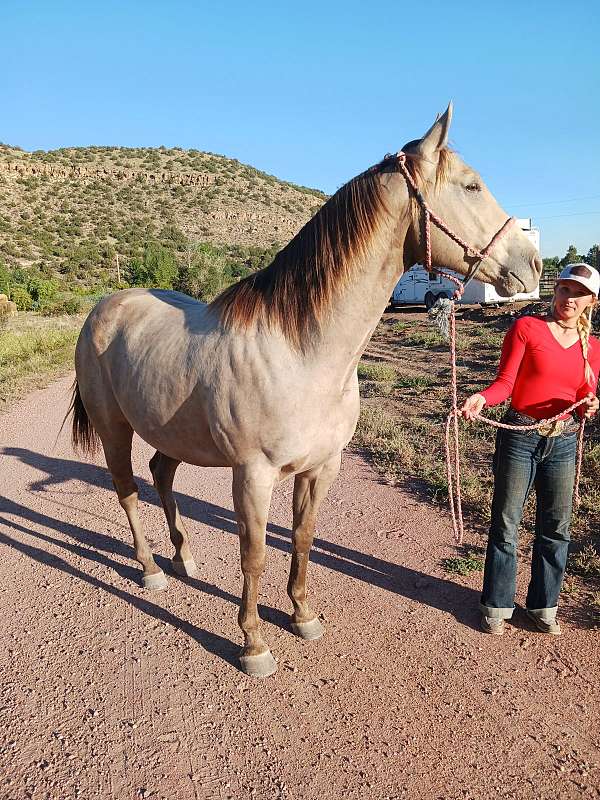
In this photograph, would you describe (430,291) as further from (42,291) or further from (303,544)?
(303,544)

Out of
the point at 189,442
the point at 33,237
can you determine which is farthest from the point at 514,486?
the point at 33,237

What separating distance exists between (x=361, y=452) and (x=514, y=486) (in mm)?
3170

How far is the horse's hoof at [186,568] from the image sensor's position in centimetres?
365

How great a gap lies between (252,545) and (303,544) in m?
0.48

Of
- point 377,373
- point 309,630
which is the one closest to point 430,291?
point 377,373

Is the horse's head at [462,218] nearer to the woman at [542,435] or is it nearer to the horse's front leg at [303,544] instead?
the woman at [542,435]

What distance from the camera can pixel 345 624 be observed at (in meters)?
3.07

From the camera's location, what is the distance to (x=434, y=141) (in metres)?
2.16

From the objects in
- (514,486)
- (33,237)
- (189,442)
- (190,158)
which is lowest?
(514,486)

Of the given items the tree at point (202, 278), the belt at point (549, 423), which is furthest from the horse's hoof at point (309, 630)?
the tree at point (202, 278)

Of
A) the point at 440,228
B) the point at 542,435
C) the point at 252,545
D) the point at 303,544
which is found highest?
the point at 440,228

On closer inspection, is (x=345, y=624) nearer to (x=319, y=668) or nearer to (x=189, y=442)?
(x=319, y=668)

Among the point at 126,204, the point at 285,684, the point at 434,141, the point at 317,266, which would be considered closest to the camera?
the point at 434,141

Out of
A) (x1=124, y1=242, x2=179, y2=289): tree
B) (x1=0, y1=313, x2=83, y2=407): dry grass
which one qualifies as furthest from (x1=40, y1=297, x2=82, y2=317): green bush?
(x1=124, y1=242, x2=179, y2=289): tree
